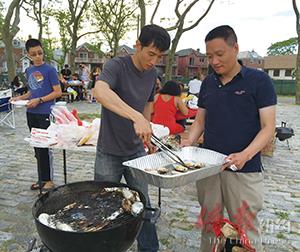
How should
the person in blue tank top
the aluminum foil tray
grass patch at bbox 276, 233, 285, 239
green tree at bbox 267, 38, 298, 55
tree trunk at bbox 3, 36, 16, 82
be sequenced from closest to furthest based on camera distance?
the aluminum foil tray, grass patch at bbox 276, 233, 285, 239, the person in blue tank top, tree trunk at bbox 3, 36, 16, 82, green tree at bbox 267, 38, 298, 55

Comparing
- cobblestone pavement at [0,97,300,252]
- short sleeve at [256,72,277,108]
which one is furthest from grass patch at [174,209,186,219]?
short sleeve at [256,72,277,108]

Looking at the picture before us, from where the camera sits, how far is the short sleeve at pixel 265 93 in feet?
6.08

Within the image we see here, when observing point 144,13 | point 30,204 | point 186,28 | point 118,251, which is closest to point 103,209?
point 118,251

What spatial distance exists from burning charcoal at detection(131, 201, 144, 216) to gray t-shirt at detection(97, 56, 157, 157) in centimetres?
49

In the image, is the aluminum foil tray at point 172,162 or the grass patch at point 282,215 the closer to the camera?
the aluminum foil tray at point 172,162

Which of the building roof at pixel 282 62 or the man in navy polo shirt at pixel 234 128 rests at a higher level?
the building roof at pixel 282 62

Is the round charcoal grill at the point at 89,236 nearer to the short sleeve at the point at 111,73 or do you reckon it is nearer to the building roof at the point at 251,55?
the short sleeve at the point at 111,73

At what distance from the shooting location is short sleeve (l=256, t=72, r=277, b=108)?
185cm

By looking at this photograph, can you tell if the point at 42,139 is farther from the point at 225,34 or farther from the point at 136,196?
the point at 225,34

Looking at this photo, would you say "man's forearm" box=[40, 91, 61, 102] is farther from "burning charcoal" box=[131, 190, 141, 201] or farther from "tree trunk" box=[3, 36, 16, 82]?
"tree trunk" box=[3, 36, 16, 82]

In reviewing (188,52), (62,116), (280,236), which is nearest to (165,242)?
(280,236)

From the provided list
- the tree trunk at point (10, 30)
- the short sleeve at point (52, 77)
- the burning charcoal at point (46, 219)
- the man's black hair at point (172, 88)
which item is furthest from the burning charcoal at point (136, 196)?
the tree trunk at point (10, 30)

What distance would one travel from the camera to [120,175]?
7.37 feet

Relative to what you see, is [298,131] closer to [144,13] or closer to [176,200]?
[176,200]
